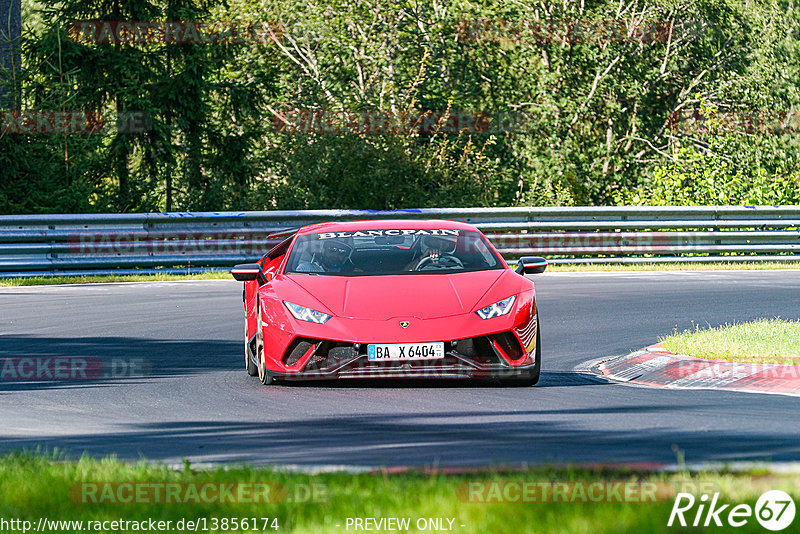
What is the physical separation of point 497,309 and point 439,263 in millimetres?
1149

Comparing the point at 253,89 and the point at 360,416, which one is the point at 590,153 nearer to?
the point at 253,89

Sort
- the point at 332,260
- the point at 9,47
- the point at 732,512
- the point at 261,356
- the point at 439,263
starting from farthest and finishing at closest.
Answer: the point at 9,47, the point at 332,260, the point at 439,263, the point at 261,356, the point at 732,512

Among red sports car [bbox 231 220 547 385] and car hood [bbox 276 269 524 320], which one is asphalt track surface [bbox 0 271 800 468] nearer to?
red sports car [bbox 231 220 547 385]

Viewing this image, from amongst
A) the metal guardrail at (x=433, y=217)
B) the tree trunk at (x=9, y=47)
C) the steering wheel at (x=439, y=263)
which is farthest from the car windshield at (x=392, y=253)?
the tree trunk at (x=9, y=47)

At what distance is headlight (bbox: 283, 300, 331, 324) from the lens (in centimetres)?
991

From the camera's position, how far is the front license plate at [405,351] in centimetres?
970

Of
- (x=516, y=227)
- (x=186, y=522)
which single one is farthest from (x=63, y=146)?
(x=186, y=522)

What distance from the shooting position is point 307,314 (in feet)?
32.7

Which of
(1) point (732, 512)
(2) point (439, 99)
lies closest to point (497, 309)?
(1) point (732, 512)

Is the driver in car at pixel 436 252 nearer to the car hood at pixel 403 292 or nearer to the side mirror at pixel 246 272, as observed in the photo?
the car hood at pixel 403 292

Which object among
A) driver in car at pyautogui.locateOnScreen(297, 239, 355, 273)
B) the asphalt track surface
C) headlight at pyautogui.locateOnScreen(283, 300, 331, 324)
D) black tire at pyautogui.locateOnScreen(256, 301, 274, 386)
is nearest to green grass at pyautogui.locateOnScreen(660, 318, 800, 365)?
the asphalt track surface

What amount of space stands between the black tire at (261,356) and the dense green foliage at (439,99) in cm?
1576

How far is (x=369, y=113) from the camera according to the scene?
Answer: 2856 cm

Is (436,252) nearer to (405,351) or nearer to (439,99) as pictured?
(405,351)
